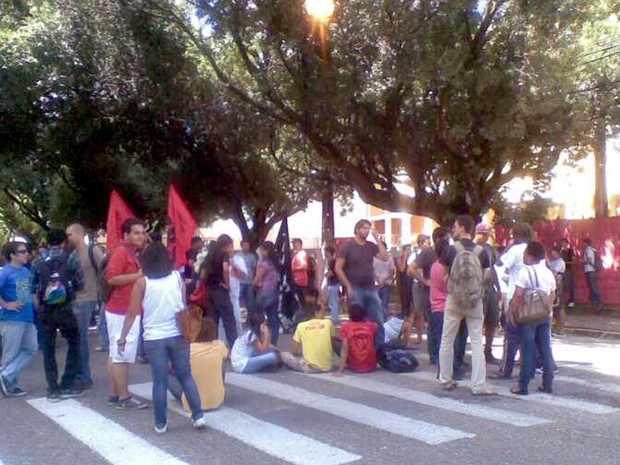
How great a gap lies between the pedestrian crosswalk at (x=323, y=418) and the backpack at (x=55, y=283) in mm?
1096

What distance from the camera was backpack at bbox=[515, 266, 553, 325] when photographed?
8.55 metres

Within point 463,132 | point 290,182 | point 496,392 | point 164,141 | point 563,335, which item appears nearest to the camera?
point 496,392

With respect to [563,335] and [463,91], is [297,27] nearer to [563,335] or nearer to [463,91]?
[463,91]

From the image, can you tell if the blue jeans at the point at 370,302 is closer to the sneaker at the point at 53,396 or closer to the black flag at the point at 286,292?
the sneaker at the point at 53,396

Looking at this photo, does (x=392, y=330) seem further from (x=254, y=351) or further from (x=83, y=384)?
(x=83, y=384)

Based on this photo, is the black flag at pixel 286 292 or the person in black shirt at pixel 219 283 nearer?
the person in black shirt at pixel 219 283

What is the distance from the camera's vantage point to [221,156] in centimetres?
2244

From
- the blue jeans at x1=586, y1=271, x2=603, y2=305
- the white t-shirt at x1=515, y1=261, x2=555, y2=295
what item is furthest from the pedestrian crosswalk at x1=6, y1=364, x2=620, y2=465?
the blue jeans at x1=586, y1=271, x2=603, y2=305

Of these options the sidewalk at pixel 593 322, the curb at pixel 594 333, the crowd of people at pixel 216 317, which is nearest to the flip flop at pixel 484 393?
the crowd of people at pixel 216 317

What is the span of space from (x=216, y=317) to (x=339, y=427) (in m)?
3.95

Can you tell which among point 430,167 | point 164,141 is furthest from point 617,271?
point 164,141

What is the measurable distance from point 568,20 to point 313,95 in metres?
4.99

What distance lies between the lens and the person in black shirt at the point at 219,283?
1083 centimetres

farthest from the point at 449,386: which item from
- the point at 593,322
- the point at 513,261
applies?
the point at 593,322
